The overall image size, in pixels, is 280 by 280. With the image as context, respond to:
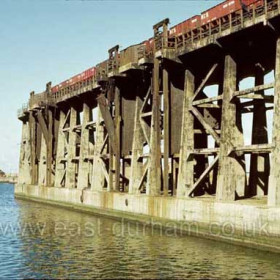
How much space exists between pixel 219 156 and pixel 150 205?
22.2 ft

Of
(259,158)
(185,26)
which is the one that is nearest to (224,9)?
(185,26)

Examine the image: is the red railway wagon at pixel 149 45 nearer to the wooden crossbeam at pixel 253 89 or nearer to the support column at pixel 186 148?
the support column at pixel 186 148

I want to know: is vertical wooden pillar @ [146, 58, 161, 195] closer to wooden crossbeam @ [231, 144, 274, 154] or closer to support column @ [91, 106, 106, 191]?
wooden crossbeam @ [231, 144, 274, 154]

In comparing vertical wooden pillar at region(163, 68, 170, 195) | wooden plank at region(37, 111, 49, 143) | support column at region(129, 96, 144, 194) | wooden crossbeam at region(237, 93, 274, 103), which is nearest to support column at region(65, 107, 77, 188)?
wooden plank at region(37, 111, 49, 143)

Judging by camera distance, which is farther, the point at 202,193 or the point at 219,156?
the point at 202,193

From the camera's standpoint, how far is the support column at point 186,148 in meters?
29.8

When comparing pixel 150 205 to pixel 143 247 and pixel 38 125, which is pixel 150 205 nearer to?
Answer: pixel 143 247

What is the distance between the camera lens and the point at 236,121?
28.7 meters

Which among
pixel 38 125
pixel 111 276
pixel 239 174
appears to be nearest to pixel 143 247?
pixel 111 276

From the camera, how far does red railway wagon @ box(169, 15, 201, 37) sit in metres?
29.4

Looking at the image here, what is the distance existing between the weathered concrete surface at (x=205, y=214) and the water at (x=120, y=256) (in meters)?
0.74

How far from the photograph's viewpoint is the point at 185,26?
101ft

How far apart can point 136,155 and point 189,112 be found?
24.0 ft

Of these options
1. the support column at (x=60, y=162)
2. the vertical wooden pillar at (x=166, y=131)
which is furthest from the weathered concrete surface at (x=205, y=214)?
the support column at (x=60, y=162)
